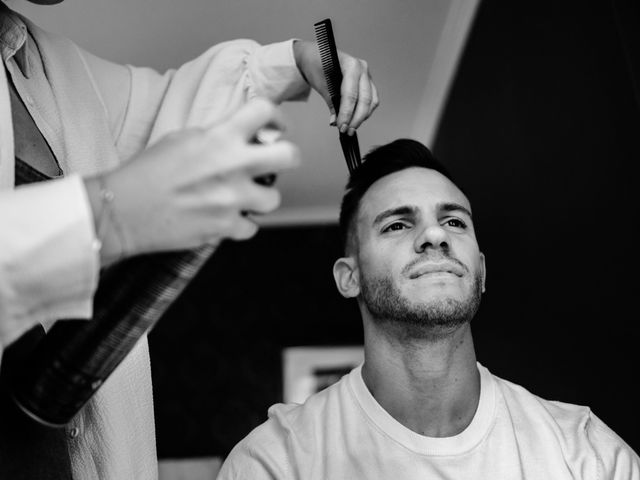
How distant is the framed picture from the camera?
5008mm

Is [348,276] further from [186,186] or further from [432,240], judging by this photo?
[186,186]

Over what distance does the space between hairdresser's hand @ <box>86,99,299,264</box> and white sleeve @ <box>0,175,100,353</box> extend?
0.02m

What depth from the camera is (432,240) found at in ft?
5.77

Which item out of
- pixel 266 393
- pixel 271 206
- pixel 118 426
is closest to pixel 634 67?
pixel 271 206

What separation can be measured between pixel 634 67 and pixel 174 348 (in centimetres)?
407

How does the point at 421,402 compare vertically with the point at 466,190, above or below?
above

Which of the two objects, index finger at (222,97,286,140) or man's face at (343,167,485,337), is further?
man's face at (343,167,485,337)

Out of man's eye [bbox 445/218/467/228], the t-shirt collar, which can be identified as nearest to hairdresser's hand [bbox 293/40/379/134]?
man's eye [bbox 445/218/467/228]

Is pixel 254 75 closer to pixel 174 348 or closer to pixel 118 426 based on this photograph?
pixel 118 426

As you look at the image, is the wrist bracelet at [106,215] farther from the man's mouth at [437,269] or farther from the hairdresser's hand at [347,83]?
the man's mouth at [437,269]

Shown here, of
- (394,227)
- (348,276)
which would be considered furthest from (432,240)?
(348,276)

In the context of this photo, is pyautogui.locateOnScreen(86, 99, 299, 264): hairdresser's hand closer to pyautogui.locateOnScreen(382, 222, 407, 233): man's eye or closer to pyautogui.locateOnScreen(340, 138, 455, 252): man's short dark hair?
pyautogui.locateOnScreen(382, 222, 407, 233): man's eye

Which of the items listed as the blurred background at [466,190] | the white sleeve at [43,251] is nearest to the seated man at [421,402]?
the blurred background at [466,190]

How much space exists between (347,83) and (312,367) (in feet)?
12.6
